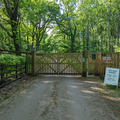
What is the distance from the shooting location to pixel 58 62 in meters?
11.1

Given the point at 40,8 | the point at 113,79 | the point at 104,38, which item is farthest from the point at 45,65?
the point at 104,38

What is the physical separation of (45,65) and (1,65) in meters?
5.02

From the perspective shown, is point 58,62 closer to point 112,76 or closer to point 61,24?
point 112,76

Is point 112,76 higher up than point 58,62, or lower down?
lower down

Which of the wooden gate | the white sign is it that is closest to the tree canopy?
the wooden gate

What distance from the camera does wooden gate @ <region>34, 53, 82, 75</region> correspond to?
36.1ft

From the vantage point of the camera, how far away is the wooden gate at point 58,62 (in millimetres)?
11008

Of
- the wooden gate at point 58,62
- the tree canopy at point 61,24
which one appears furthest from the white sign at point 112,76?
the tree canopy at point 61,24

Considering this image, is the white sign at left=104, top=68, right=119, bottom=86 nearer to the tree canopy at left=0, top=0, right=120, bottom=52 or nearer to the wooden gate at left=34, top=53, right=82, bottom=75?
the wooden gate at left=34, top=53, right=82, bottom=75

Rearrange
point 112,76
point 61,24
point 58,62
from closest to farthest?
point 112,76, point 58,62, point 61,24

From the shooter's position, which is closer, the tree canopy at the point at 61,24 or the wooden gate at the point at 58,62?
the wooden gate at the point at 58,62

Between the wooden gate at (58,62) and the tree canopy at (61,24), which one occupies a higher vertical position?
the tree canopy at (61,24)

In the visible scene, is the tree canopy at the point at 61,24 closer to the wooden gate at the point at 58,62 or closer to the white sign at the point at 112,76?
the wooden gate at the point at 58,62

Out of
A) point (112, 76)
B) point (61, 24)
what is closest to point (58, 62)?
point (112, 76)
